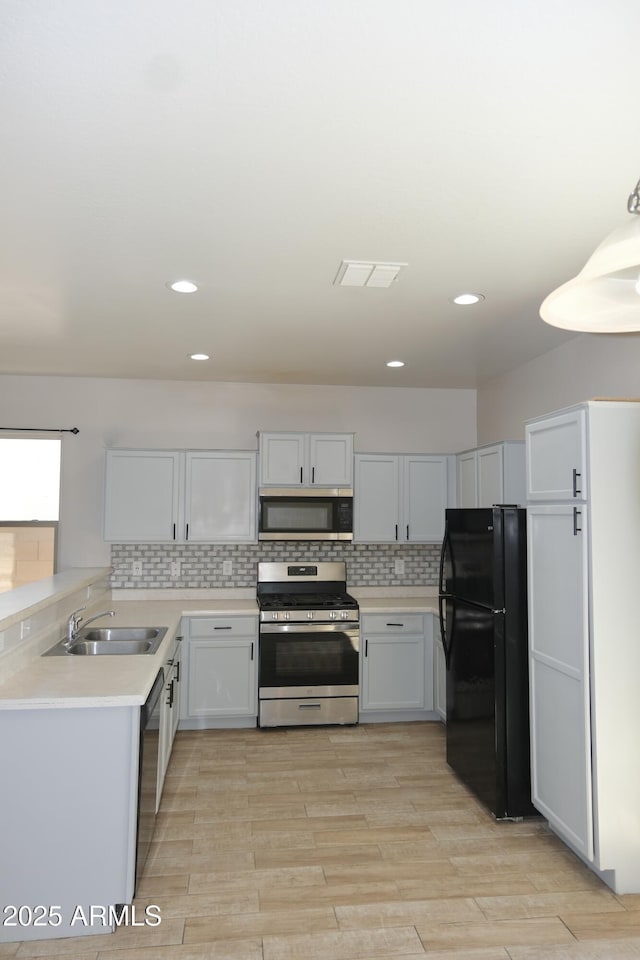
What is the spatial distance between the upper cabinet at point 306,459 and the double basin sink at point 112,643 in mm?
1494

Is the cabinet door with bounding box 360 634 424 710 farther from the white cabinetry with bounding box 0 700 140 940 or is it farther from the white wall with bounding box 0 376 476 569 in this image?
the white cabinetry with bounding box 0 700 140 940

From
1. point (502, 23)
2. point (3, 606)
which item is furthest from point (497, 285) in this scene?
point (3, 606)

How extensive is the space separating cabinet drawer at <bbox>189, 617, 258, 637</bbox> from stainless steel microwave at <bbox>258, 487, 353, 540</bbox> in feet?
2.07

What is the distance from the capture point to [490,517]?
3.45 meters

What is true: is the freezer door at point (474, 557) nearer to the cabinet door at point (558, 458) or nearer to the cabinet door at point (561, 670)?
the cabinet door at point (561, 670)

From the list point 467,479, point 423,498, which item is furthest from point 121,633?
point 467,479

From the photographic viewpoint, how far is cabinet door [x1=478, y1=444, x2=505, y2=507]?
4.23m

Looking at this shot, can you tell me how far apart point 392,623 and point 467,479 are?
1.21m

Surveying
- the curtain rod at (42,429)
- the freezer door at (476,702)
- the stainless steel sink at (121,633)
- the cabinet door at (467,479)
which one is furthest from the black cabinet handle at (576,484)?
the curtain rod at (42,429)

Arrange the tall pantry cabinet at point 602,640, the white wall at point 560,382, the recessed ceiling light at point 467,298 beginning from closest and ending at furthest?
the tall pantry cabinet at point 602,640, the recessed ceiling light at point 467,298, the white wall at point 560,382

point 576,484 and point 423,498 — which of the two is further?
point 423,498

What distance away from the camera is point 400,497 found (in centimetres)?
518

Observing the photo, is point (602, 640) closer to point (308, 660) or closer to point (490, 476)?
point (490, 476)

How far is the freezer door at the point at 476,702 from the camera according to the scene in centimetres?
337
